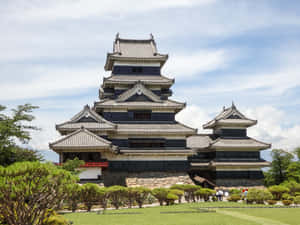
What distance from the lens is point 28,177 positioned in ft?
44.9

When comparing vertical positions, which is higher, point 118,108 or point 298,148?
point 118,108

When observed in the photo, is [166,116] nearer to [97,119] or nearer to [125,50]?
[97,119]

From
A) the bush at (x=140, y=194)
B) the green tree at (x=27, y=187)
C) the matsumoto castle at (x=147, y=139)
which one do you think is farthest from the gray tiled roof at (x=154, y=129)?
the green tree at (x=27, y=187)

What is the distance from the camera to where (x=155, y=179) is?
39250 mm

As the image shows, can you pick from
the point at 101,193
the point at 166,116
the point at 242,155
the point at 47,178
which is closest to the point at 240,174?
the point at 242,155

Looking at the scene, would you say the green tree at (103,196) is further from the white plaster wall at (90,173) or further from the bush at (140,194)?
the white plaster wall at (90,173)

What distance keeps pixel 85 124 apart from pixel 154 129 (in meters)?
7.54

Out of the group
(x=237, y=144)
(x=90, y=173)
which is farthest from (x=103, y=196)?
(x=237, y=144)

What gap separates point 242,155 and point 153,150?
39.0ft

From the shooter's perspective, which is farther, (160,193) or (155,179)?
(155,179)

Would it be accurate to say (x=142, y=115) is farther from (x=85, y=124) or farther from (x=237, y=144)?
(x=237, y=144)

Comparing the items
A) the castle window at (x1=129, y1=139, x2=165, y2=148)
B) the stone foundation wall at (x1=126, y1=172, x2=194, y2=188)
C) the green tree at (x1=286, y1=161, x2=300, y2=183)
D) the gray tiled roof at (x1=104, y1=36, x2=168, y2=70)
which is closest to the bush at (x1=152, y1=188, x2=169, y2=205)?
the stone foundation wall at (x1=126, y1=172, x2=194, y2=188)

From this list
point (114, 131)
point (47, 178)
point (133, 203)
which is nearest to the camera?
point (47, 178)

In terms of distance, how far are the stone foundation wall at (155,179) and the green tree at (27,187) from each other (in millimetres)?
23843
